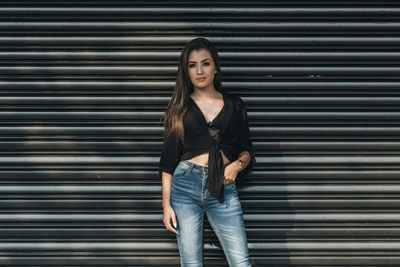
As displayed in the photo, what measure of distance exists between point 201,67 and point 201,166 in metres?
0.75

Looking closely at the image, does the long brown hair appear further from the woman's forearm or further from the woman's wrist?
the woman's wrist

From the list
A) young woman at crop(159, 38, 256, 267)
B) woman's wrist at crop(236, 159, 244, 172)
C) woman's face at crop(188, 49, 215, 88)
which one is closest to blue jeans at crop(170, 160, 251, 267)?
young woman at crop(159, 38, 256, 267)

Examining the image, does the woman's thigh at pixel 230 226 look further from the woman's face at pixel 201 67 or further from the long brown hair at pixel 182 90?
the woman's face at pixel 201 67

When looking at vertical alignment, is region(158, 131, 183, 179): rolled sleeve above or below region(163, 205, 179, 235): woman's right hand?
above

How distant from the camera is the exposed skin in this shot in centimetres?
266

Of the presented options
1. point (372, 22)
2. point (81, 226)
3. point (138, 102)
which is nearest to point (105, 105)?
point (138, 102)

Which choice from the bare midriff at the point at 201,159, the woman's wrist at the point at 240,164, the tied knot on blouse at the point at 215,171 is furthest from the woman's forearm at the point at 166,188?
the woman's wrist at the point at 240,164

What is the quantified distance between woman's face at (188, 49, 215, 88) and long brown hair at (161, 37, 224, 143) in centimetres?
4

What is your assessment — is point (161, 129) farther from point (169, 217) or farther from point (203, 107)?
point (169, 217)

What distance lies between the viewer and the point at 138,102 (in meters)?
3.29

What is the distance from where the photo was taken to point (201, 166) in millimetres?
2617

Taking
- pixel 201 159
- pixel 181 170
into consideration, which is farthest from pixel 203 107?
pixel 181 170

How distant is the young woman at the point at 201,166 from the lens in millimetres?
2613

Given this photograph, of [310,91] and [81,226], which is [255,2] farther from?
[81,226]
